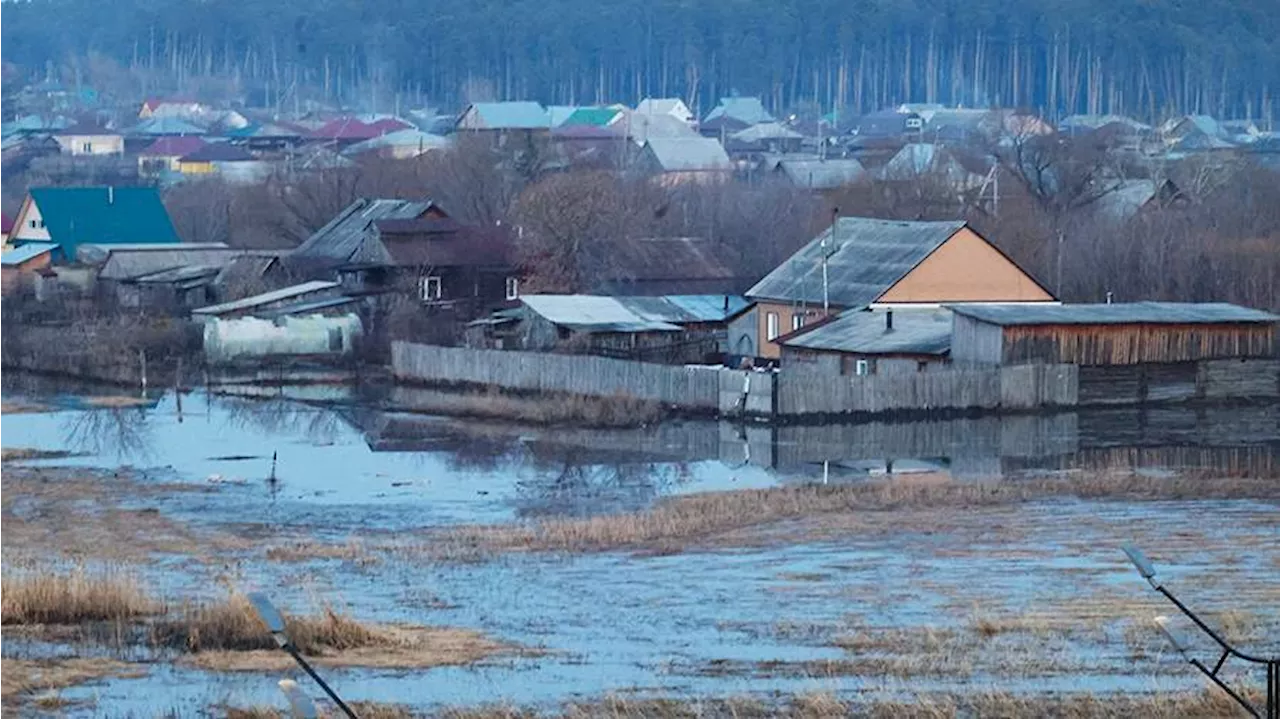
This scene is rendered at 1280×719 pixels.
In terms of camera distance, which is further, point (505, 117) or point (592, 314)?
point (505, 117)

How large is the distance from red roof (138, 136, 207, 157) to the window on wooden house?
42.7 metres

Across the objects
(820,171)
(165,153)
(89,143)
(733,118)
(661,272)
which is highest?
(733,118)

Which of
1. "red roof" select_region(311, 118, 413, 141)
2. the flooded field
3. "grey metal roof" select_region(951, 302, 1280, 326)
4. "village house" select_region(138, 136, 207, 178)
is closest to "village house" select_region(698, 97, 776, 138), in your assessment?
"red roof" select_region(311, 118, 413, 141)

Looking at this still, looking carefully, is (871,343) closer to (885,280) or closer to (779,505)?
(885,280)

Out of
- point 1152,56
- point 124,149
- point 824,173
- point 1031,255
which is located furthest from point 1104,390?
point 1152,56

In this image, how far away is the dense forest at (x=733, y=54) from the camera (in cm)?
12912

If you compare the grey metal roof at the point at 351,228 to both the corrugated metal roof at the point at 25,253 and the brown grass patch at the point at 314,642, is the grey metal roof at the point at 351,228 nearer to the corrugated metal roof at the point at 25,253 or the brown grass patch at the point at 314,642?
the corrugated metal roof at the point at 25,253

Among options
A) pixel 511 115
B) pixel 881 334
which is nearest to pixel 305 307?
pixel 881 334

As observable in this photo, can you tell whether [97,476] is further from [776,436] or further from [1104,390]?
[1104,390]

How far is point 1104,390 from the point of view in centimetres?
3155

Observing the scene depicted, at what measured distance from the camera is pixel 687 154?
72438mm

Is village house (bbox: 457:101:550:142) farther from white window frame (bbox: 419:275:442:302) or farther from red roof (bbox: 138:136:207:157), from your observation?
white window frame (bbox: 419:275:442:302)

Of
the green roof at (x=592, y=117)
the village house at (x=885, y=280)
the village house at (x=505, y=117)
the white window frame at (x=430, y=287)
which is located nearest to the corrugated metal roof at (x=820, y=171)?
the village house at (x=505, y=117)

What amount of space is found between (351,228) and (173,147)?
141 feet
